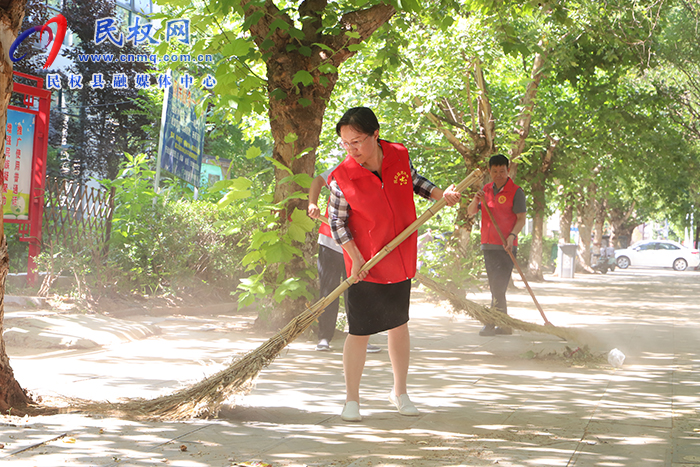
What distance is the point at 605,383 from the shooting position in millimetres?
5234

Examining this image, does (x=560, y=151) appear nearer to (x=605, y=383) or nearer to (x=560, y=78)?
(x=560, y=78)

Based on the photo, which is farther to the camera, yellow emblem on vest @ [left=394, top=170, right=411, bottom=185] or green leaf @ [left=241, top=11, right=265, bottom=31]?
green leaf @ [left=241, top=11, right=265, bottom=31]

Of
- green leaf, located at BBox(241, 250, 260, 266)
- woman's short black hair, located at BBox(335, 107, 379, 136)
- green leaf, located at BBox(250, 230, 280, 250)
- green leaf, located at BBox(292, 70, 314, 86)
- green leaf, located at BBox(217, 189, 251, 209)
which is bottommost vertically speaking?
green leaf, located at BBox(241, 250, 260, 266)

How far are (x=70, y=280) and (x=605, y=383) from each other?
7.18m

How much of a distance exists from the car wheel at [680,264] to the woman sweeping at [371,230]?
3645cm

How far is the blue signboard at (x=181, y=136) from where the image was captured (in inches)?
475

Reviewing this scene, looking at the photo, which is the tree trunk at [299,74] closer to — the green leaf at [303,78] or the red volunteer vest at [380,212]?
the green leaf at [303,78]

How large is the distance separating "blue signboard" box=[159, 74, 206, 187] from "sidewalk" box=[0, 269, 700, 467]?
4850 millimetres

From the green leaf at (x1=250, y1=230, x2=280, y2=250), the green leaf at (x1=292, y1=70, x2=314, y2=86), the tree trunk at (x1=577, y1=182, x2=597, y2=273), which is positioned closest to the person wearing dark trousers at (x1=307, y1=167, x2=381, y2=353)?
the green leaf at (x1=250, y1=230, x2=280, y2=250)

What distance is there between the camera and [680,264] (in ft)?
119

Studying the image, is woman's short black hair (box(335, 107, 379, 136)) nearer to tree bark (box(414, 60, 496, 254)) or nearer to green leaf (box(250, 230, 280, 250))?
green leaf (box(250, 230, 280, 250))

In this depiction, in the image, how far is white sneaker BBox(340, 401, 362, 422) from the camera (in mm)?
3902

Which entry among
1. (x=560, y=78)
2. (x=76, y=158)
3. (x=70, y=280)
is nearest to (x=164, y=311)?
(x=70, y=280)

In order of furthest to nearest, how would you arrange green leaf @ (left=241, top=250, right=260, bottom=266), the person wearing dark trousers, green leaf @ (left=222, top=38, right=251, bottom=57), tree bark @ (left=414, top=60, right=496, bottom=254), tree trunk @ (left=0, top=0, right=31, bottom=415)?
tree bark @ (left=414, top=60, right=496, bottom=254) → green leaf @ (left=241, top=250, right=260, bottom=266) → the person wearing dark trousers → green leaf @ (left=222, top=38, right=251, bottom=57) → tree trunk @ (left=0, top=0, right=31, bottom=415)
